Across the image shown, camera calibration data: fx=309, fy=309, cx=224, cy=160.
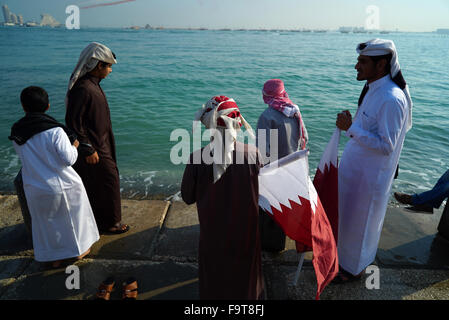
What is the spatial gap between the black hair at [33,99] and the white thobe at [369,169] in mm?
2582

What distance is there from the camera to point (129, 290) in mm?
2576

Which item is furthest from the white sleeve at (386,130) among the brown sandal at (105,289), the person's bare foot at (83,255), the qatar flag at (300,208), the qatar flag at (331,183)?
the person's bare foot at (83,255)

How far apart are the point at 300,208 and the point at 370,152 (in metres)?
0.79

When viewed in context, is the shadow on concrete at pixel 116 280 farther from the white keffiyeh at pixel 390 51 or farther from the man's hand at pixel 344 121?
the white keffiyeh at pixel 390 51

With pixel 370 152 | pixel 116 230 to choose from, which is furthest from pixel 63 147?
pixel 370 152

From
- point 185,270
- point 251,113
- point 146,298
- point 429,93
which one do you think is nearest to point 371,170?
point 185,270

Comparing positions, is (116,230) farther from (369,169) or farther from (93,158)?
(369,169)

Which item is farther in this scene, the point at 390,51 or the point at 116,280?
the point at 116,280

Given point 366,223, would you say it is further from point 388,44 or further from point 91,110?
point 91,110

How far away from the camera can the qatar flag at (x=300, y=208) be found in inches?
91.4

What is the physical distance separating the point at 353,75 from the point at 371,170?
72.2ft

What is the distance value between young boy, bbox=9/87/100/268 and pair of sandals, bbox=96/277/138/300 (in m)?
0.56

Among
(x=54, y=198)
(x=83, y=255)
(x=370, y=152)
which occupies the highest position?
(x=370, y=152)

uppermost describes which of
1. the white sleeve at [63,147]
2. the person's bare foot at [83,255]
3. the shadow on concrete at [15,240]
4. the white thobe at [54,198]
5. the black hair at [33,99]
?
the black hair at [33,99]
